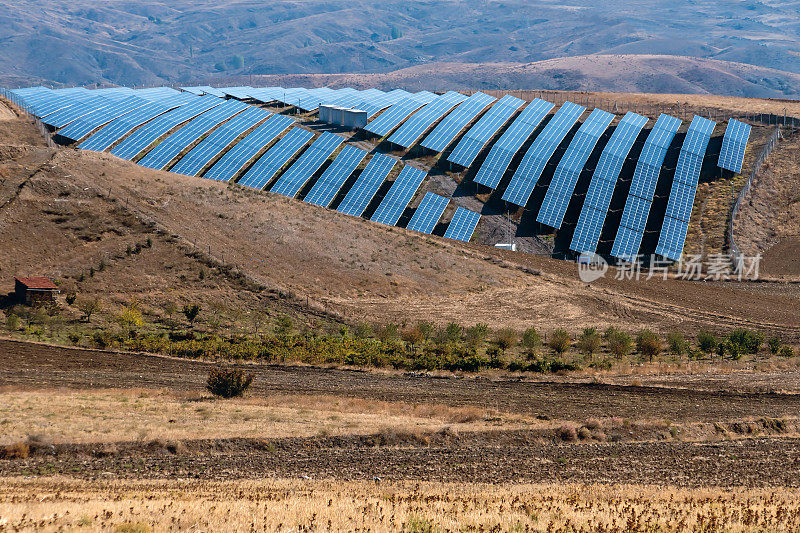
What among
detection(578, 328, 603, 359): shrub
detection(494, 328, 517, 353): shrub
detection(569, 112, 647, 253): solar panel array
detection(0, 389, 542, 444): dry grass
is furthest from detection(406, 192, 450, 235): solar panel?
detection(0, 389, 542, 444): dry grass

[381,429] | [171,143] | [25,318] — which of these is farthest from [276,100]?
[381,429]

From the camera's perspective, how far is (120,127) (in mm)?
79812

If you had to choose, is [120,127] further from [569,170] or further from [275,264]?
[569,170]

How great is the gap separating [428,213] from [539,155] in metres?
14.7

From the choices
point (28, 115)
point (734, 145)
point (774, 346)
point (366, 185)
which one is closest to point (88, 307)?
point (366, 185)

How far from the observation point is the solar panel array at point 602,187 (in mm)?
68562

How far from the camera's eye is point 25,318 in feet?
155

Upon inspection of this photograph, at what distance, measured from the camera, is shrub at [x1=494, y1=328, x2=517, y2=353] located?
49.0 m

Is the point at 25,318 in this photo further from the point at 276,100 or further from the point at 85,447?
the point at 276,100

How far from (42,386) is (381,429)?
1611 cm

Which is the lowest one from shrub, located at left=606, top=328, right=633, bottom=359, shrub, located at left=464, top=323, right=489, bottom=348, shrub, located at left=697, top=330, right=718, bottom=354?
shrub, located at left=464, top=323, right=489, bottom=348

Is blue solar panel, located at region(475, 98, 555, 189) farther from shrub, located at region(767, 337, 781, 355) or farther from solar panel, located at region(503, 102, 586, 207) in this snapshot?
shrub, located at region(767, 337, 781, 355)

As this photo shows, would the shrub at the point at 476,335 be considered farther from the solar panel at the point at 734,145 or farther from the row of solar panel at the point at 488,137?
Answer: the solar panel at the point at 734,145

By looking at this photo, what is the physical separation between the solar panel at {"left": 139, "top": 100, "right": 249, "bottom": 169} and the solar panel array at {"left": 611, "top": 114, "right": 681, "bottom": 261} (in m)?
39.4
